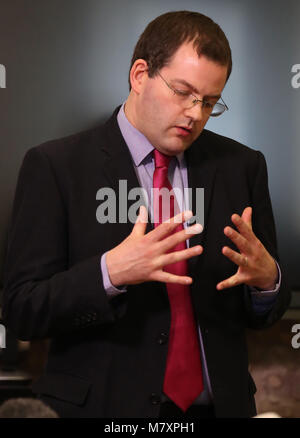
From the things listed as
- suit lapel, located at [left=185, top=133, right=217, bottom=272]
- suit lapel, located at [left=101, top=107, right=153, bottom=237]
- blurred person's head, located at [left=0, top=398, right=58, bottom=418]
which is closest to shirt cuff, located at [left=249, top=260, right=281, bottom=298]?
suit lapel, located at [left=185, top=133, right=217, bottom=272]

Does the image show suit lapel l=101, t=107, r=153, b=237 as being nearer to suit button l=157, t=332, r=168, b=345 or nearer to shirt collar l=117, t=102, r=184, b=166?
shirt collar l=117, t=102, r=184, b=166

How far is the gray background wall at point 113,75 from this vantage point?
2.51m

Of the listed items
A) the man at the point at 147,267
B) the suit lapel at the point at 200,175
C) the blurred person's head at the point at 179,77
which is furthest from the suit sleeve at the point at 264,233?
the blurred person's head at the point at 179,77

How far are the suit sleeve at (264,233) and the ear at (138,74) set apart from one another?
356 millimetres

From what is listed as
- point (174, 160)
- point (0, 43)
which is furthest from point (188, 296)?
point (0, 43)

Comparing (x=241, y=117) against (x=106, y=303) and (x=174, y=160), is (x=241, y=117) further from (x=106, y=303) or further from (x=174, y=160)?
(x=106, y=303)

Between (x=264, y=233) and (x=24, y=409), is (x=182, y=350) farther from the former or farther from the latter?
(x=24, y=409)

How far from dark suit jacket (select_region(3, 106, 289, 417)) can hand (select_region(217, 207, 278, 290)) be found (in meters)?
0.11

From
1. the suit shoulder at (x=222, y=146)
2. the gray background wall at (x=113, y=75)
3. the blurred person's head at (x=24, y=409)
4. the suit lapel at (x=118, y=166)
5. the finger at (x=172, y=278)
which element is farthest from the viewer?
the gray background wall at (x=113, y=75)

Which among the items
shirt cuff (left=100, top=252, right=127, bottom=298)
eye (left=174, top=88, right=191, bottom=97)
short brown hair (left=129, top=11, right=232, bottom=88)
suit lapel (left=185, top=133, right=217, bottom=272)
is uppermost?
short brown hair (left=129, top=11, right=232, bottom=88)

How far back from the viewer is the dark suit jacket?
1.46m

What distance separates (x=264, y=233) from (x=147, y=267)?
432mm

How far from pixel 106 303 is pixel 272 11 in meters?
1.58

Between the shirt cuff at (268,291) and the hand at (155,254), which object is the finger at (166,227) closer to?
the hand at (155,254)
